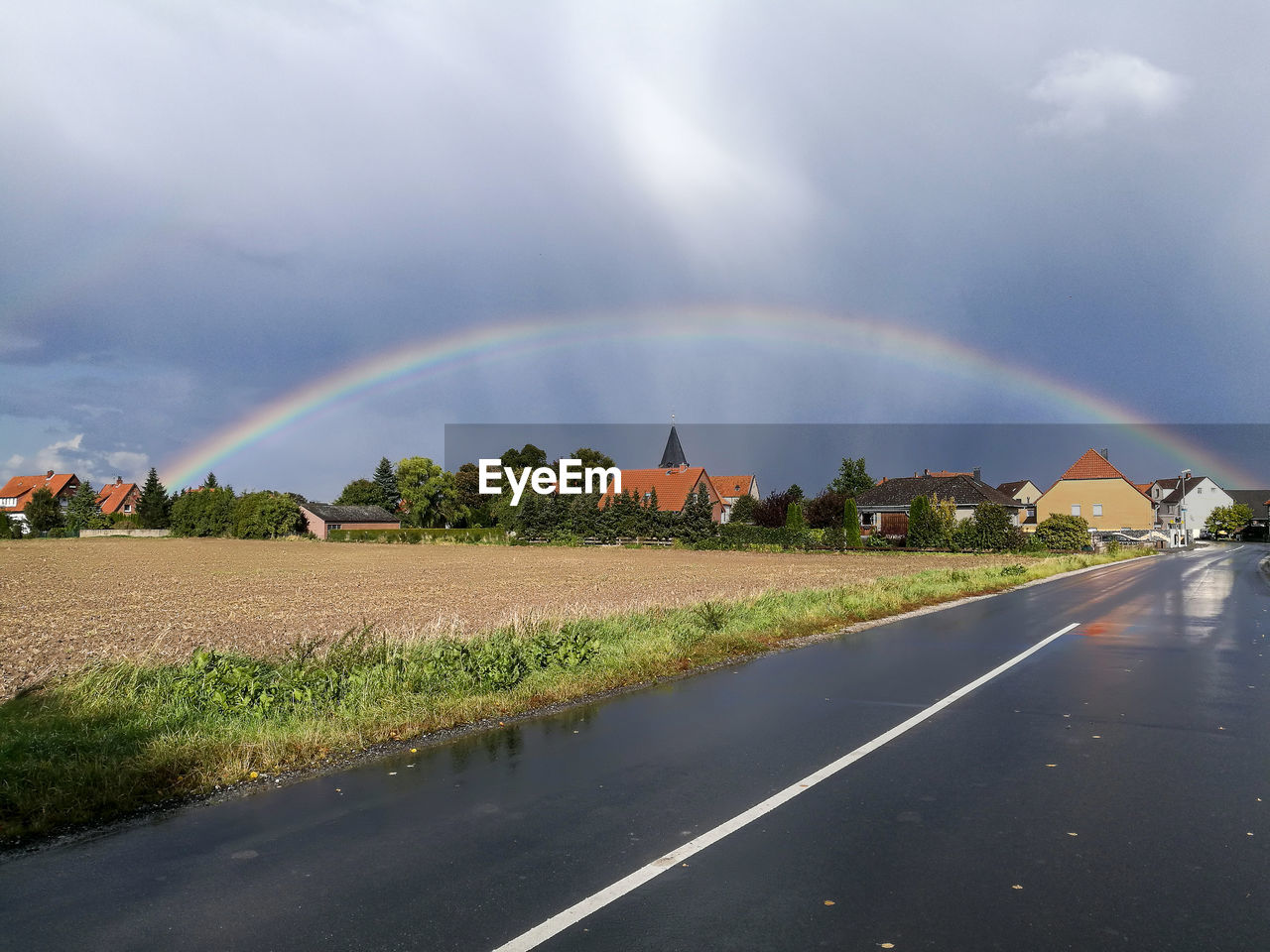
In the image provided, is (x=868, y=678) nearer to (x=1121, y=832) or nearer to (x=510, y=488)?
(x=1121, y=832)

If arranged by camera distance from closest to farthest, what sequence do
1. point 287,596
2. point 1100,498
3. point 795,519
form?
point 287,596 < point 795,519 < point 1100,498

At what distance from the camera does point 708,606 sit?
618 inches

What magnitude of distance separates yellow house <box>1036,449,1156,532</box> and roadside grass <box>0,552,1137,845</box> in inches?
2989

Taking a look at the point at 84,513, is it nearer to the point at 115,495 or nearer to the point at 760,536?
the point at 115,495

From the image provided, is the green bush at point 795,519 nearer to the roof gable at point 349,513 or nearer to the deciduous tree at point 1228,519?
the roof gable at point 349,513

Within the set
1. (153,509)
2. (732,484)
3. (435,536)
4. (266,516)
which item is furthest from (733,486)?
(153,509)

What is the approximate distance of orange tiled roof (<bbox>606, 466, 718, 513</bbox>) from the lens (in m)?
95.6

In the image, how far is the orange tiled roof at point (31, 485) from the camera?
137500mm

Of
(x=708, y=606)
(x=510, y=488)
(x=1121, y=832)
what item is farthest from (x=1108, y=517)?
(x=1121, y=832)

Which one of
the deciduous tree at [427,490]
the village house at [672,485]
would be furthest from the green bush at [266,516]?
the village house at [672,485]

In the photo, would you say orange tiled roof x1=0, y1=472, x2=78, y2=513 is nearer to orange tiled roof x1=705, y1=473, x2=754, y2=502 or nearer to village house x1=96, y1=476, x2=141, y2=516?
village house x1=96, y1=476, x2=141, y2=516

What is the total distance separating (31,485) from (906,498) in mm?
140628

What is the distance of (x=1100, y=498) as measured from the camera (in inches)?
3093

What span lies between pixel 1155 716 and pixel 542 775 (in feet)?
20.5
